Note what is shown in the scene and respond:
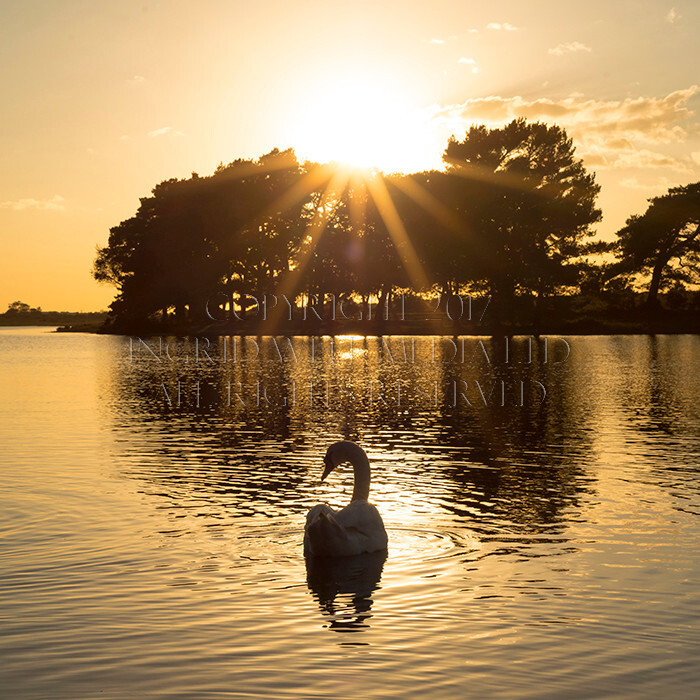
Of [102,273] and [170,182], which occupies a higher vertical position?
[170,182]

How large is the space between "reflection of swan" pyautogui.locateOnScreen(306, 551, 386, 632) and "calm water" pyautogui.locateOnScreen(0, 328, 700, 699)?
0.15 ft

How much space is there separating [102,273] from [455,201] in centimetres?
8734

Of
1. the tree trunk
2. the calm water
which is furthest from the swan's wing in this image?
the tree trunk

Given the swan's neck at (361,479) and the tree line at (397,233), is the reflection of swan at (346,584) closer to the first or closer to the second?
the swan's neck at (361,479)

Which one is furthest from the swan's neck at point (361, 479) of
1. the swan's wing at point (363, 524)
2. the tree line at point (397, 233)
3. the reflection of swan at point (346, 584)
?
the tree line at point (397, 233)

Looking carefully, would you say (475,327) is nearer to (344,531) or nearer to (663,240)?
(663,240)

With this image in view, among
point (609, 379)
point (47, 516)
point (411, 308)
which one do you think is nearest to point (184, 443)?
point (47, 516)

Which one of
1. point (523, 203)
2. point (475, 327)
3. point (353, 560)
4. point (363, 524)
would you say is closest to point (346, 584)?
point (353, 560)

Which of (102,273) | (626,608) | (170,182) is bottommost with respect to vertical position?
(626,608)

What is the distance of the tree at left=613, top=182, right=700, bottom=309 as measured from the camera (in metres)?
120

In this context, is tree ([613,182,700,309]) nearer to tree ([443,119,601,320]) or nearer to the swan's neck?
tree ([443,119,601,320])

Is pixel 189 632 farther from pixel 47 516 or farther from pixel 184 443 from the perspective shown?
pixel 184 443

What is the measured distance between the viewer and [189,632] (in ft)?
33.1

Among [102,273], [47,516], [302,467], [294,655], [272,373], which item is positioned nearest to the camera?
[294,655]
